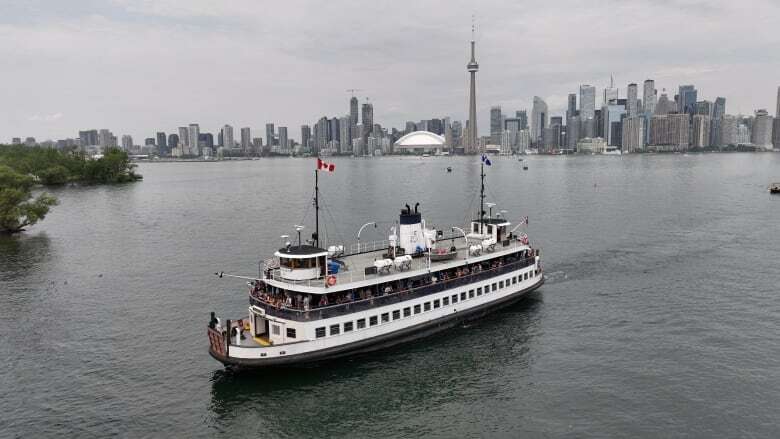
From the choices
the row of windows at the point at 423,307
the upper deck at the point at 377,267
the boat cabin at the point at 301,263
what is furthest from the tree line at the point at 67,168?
the row of windows at the point at 423,307

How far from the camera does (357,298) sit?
113 ft

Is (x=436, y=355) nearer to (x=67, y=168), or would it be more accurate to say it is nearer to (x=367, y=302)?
(x=367, y=302)

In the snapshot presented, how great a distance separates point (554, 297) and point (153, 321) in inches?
1260

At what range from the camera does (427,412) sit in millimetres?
29109

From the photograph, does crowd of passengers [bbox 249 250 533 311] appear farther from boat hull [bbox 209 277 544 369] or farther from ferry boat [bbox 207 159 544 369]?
boat hull [bbox 209 277 544 369]

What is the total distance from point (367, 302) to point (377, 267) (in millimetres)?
2796

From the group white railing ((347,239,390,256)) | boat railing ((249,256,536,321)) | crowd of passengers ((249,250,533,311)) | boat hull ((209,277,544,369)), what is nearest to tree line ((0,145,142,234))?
white railing ((347,239,390,256))

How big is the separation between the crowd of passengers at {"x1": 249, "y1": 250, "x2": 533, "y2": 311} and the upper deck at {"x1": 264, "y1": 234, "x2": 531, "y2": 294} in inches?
24.1

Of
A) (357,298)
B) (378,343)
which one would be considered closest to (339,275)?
(357,298)

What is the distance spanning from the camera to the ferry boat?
32.2 m

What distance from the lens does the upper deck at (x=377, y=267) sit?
109 ft

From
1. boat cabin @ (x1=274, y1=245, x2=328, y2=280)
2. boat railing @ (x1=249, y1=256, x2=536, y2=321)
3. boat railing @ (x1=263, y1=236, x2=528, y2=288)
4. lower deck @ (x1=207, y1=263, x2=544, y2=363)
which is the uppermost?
boat cabin @ (x1=274, y1=245, x2=328, y2=280)

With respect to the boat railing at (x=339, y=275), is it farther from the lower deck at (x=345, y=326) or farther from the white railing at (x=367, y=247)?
the white railing at (x=367, y=247)

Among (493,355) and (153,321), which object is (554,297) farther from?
(153,321)
